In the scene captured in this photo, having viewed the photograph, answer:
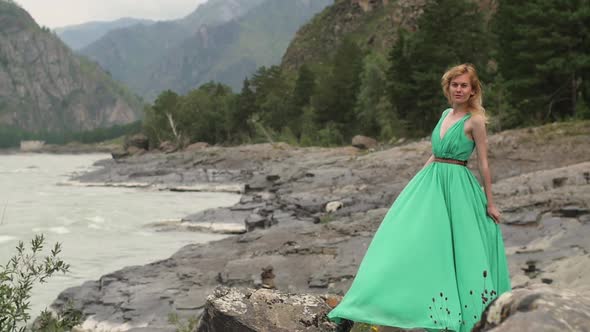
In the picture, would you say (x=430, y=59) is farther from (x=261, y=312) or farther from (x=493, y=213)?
(x=261, y=312)

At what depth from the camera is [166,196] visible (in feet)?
117

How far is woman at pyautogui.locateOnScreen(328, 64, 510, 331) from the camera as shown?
444 centimetres

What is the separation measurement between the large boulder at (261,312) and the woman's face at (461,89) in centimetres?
242

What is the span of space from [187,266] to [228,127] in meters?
76.3

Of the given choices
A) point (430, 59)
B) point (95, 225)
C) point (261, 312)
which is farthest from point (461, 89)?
point (430, 59)

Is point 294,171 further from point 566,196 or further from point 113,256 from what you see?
point 566,196

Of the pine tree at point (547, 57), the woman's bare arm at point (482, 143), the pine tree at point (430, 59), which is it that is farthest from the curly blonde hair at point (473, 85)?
the pine tree at point (430, 59)

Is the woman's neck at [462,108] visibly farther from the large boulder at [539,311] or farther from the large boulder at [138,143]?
the large boulder at [138,143]

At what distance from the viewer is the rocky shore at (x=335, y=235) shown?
10.1 meters

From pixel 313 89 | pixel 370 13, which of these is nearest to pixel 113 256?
pixel 313 89

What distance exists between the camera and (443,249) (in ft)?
15.2

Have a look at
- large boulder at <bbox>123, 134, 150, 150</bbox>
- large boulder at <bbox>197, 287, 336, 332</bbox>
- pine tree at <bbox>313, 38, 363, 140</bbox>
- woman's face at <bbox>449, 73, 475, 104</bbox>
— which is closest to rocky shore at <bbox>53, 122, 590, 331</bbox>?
large boulder at <bbox>197, 287, 336, 332</bbox>

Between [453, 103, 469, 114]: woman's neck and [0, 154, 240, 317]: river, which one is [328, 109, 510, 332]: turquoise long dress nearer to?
[453, 103, 469, 114]: woman's neck

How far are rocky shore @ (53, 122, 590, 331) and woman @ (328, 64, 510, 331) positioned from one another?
2.50 feet
